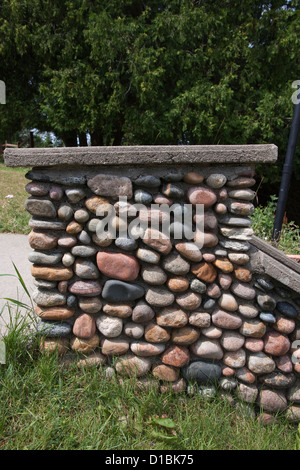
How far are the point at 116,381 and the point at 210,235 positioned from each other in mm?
1005

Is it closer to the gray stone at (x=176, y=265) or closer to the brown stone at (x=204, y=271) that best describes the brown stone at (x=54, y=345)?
the gray stone at (x=176, y=265)

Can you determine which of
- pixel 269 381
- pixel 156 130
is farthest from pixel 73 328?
pixel 156 130

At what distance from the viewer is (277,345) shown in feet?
5.61

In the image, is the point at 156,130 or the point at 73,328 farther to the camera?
the point at 156,130

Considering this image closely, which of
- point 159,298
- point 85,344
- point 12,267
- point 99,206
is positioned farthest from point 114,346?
point 12,267

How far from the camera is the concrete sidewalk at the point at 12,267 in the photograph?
230 centimetres

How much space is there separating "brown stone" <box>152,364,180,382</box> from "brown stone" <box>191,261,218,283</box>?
57cm

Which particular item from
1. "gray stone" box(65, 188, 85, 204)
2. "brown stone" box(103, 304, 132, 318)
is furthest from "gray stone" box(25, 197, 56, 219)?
"brown stone" box(103, 304, 132, 318)

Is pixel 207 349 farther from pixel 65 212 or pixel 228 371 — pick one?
pixel 65 212

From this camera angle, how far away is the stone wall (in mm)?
1628

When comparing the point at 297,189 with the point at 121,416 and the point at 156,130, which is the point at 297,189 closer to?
the point at 156,130

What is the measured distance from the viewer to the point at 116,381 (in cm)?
172

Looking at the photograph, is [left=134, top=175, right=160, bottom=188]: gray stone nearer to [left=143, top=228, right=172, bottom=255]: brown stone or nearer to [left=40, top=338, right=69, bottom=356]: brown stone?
[left=143, top=228, right=172, bottom=255]: brown stone
